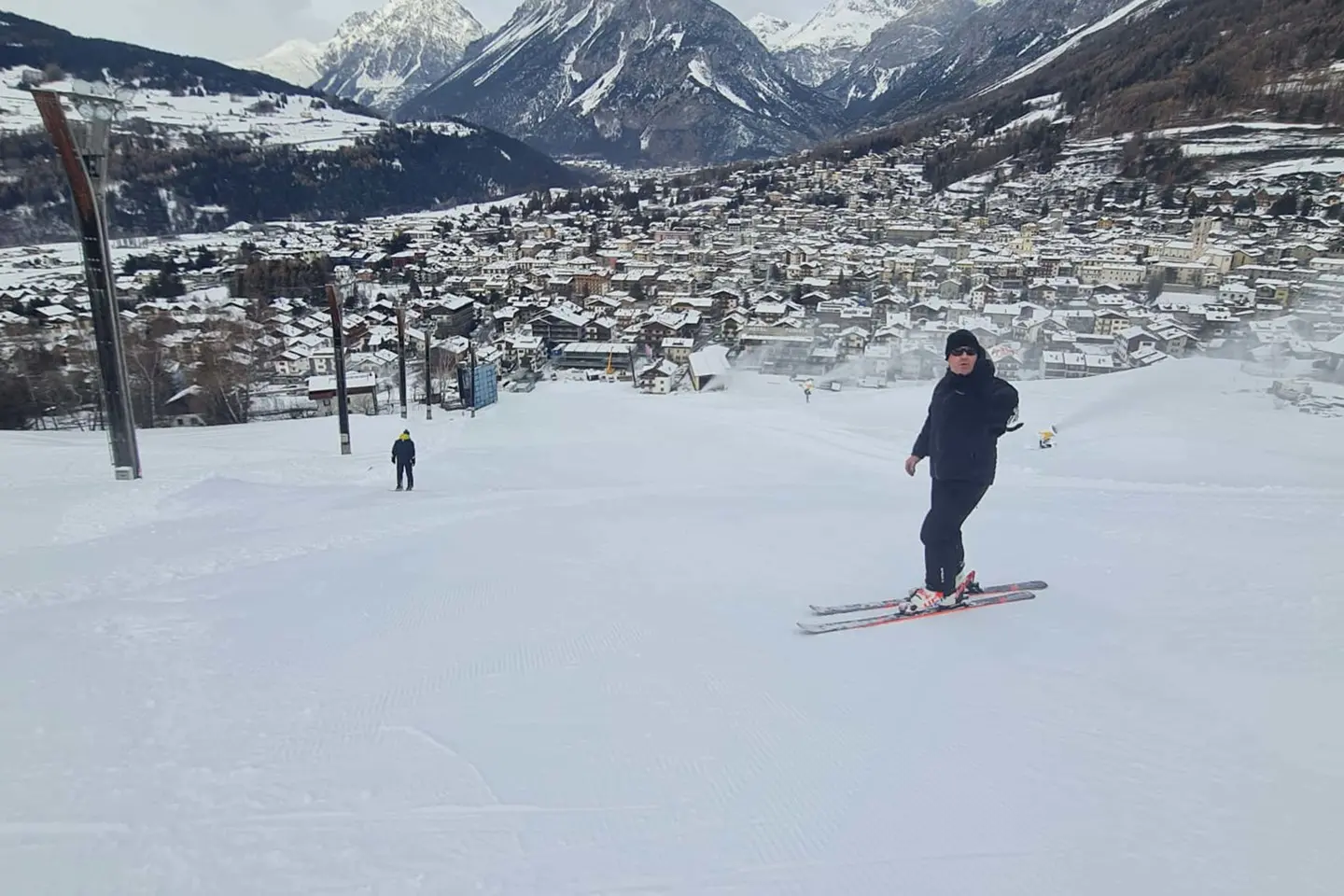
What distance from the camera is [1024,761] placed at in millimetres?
2248

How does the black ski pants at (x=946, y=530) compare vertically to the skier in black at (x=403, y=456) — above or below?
above

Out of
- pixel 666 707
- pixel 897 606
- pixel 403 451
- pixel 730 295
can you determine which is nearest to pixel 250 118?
pixel 730 295

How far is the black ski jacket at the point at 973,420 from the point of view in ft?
11.2

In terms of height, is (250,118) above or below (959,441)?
above

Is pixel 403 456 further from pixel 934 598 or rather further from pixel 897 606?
pixel 934 598

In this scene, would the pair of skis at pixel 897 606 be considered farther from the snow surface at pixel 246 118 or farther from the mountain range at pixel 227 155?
the snow surface at pixel 246 118

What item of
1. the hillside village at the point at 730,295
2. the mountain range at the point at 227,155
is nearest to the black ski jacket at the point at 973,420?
the hillside village at the point at 730,295

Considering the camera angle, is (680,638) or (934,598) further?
(934,598)

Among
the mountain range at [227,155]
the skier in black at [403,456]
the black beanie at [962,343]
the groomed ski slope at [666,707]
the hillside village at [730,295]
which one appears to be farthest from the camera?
the mountain range at [227,155]

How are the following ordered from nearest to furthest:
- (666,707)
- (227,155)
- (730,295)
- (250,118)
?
(666,707) → (730,295) → (227,155) → (250,118)

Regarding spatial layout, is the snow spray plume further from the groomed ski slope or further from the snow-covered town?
the groomed ski slope

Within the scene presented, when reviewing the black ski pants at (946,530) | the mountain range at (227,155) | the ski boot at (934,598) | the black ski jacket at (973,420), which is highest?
the mountain range at (227,155)

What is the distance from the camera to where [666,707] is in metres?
2.67

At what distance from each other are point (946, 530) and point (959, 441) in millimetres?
475
